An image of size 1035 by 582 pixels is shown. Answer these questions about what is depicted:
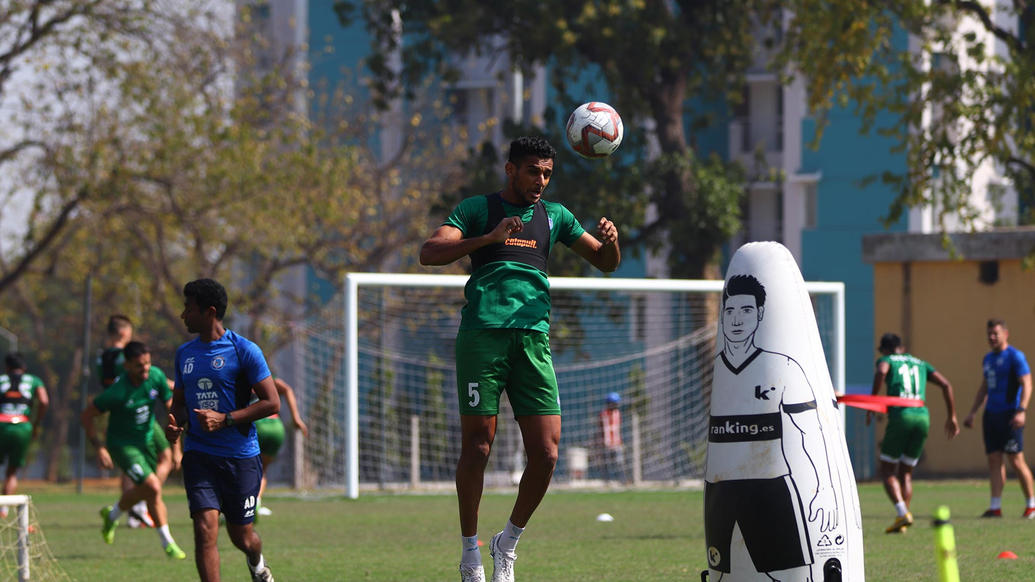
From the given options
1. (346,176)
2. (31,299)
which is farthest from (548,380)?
(31,299)

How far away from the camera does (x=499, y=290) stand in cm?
734

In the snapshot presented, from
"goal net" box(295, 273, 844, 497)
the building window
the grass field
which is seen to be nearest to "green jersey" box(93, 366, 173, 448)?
the grass field

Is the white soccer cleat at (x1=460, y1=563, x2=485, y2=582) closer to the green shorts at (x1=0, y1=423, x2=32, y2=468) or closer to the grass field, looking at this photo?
the grass field

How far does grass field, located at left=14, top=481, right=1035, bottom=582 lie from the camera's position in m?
10.2

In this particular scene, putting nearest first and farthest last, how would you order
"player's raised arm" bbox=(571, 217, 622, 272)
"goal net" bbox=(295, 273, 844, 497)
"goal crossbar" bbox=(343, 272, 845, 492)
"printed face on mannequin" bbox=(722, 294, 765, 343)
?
1. "printed face on mannequin" bbox=(722, 294, 765, 343)
2. "player's raised arm" bbox=(571, 217, 622, 272)
3. "goal crossbar" bbox=(343, 272, 845, 492)
4. "goal net" bbox=(295, 273, 844, 497)

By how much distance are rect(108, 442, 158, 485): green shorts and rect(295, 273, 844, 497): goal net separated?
820 centimetres

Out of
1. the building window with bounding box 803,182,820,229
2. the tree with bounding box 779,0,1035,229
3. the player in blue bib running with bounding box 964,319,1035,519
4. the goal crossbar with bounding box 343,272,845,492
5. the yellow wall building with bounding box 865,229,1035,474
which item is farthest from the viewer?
the building window with bounding box 803,182,820,229

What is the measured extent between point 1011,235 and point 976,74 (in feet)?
19.4

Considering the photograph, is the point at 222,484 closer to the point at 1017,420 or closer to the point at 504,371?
the point at 504,371

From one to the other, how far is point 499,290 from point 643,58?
67.8 feet

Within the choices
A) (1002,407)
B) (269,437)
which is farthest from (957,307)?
(269,437)

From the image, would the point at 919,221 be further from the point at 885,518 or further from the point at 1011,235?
the point at 885,518

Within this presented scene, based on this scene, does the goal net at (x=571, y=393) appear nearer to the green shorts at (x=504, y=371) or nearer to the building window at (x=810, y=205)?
the green shorts at (x=504, y=371)

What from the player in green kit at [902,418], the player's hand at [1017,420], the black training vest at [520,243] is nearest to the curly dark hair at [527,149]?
the black training vest at [520,243]
